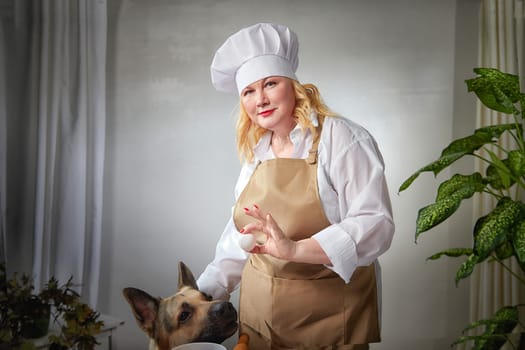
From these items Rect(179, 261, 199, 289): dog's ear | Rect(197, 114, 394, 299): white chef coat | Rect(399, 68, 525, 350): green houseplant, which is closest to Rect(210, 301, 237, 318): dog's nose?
Rect(179, 261, 199, 289): dog's ear

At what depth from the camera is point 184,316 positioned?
5.43 feet

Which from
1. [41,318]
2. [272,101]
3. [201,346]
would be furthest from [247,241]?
[41,318]

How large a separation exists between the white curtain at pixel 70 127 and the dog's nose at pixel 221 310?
46cm

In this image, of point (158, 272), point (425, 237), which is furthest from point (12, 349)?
point (425, 237)

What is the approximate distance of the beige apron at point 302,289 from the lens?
1.60m

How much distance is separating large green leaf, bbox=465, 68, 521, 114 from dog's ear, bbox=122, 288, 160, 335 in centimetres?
108

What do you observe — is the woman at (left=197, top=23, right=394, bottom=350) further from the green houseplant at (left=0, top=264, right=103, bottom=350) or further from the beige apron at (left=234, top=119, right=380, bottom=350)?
the green houseplant at (left=0, top=264, right=103, bottom=350)

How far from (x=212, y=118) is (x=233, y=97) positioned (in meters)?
0.09

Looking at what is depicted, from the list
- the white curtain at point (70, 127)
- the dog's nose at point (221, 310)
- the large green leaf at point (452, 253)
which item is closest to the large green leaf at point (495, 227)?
the large green leaf at point (452, 253)

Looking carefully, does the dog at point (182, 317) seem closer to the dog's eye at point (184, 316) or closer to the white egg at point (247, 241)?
the dog's eye at point (184, 316)

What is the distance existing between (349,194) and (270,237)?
0.24 meters

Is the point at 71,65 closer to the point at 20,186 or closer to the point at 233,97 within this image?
the point at 20,186

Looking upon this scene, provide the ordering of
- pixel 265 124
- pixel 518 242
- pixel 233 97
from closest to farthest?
pixel 518 242, pixel 265 124, pixel 233 97

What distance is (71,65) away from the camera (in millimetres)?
1870
